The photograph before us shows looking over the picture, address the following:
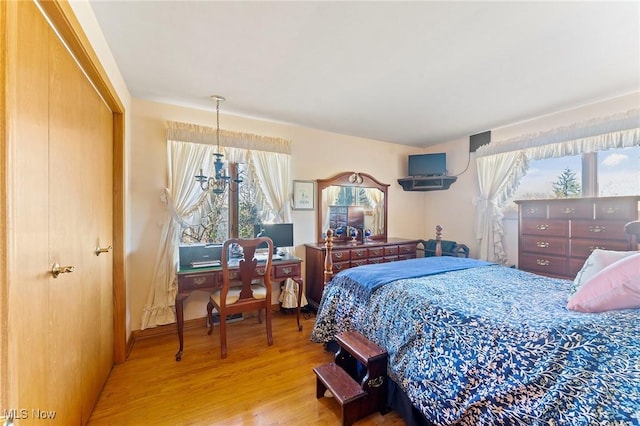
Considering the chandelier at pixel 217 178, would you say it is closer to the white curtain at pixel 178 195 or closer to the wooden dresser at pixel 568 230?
the white curtain at pixel 178 195

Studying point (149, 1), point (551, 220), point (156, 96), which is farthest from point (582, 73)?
point (156, 96)

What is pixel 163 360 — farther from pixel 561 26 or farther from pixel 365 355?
pixel 561 26

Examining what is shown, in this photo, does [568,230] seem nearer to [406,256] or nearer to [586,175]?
[586,175]

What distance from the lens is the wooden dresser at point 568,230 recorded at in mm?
2158

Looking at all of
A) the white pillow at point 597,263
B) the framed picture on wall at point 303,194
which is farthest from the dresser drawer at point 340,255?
the white pillow at point 597,263

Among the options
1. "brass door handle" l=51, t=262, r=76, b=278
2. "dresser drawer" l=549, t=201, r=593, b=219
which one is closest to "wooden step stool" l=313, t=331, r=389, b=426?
"brass door handle" l=51, t=262, r=76, b=278

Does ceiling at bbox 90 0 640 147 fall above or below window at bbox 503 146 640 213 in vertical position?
above

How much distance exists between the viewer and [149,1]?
4.66 feet

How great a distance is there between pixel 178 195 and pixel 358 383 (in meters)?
2.52

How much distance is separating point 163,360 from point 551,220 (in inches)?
156

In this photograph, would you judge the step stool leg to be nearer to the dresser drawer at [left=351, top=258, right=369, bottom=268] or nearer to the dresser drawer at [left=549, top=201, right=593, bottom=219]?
the dresser drawer at [left=351, top=258, right=369, bottom=268]

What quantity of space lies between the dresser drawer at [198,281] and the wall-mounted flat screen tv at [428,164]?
135 inches

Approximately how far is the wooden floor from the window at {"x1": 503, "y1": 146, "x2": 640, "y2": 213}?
3.14m

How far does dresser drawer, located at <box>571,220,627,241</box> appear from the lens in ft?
7.05
